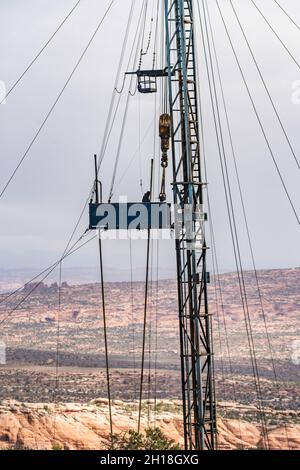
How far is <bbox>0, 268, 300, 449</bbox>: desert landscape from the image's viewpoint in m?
49.2

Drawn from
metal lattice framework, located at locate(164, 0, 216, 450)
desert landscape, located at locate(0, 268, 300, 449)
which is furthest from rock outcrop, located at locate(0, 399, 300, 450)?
metal lattice framework, located at locate(164, 0, 216, 450)

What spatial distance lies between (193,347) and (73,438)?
99.7 feet

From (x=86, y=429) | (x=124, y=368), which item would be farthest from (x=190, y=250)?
(x=124, y=368)

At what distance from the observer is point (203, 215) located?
65.2 ft

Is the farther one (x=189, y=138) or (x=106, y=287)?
(x=106, y=287)

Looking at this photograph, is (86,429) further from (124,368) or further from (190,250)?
(124,368)

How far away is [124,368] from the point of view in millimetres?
92688

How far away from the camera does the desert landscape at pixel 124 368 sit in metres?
49.2

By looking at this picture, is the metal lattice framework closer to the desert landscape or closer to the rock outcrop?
the desert landscape

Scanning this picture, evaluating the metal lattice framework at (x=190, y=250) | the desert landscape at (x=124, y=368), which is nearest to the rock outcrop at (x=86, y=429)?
the desert landscape at (x=124, y=368)

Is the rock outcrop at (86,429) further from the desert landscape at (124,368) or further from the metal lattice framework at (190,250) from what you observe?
the metal lattice framework at (190,250)
